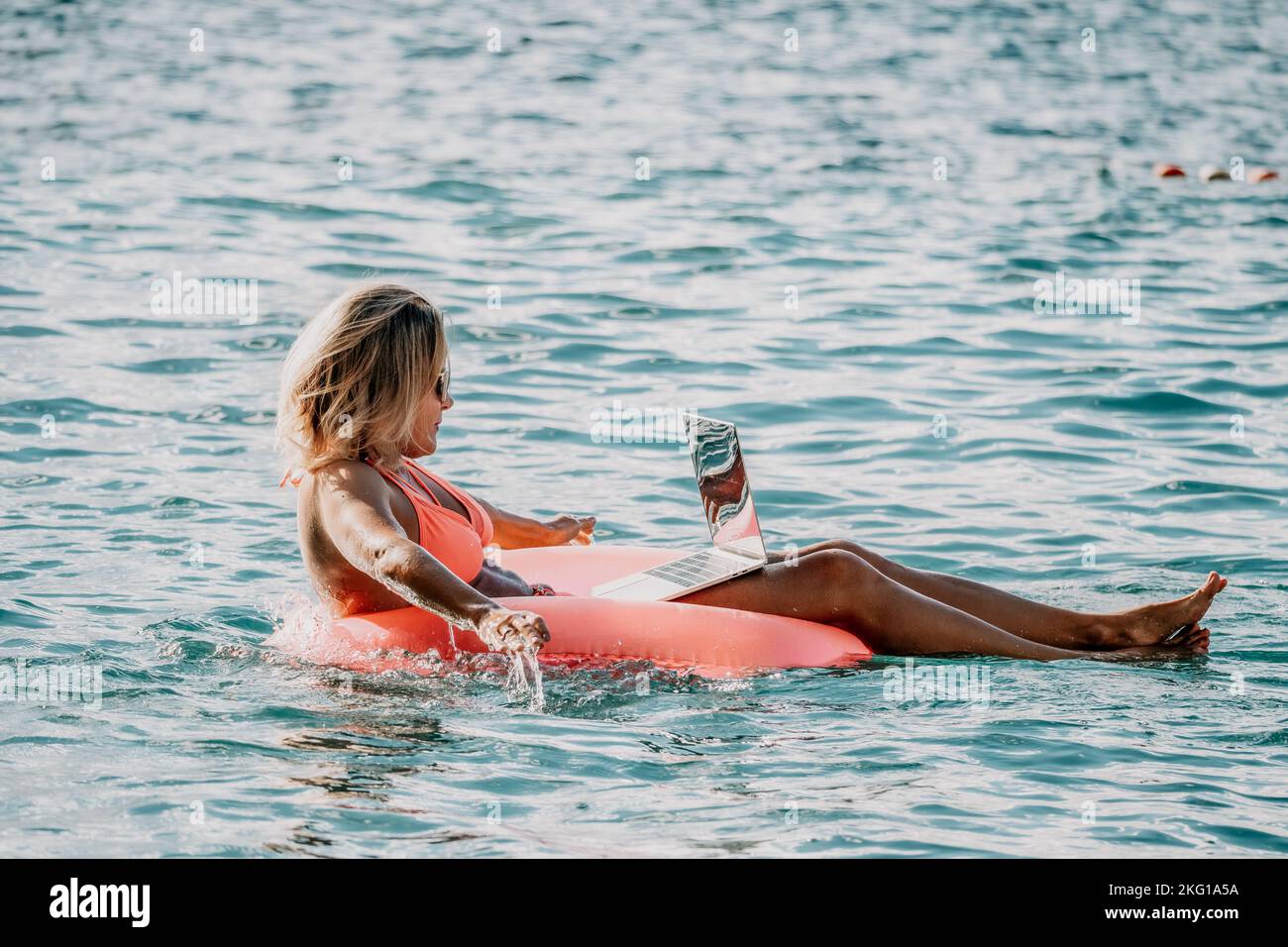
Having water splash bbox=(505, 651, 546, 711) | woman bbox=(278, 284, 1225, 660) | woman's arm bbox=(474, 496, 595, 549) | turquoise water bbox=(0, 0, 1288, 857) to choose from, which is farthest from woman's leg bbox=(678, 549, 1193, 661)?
woman's arm bbox=(474, 496, 595, 549)

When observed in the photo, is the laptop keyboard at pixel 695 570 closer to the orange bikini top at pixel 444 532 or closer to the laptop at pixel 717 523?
the laptop at pixel 717 523

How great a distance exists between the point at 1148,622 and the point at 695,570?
1.34 meters

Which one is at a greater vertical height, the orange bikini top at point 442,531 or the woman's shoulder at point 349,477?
the woman's shoulder at point 349,477

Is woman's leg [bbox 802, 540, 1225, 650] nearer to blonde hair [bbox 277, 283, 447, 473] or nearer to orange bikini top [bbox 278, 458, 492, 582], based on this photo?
orange bikini top [bbox 278, 458, 492, 582]

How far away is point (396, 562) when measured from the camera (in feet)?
13.0

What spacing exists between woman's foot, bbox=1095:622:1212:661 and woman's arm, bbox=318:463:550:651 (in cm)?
188

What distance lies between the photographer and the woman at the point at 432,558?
408cm

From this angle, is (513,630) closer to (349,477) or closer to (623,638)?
(623,638)

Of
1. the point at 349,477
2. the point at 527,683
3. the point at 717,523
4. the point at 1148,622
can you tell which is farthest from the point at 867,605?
the point at 349,477

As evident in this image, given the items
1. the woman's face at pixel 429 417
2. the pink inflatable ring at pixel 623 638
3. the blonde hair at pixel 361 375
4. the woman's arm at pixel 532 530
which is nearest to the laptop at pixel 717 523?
the pink inflatable ring at pixel 623 638

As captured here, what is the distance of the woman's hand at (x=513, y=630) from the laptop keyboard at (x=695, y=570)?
1020mm

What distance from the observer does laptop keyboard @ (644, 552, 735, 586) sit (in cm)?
469
